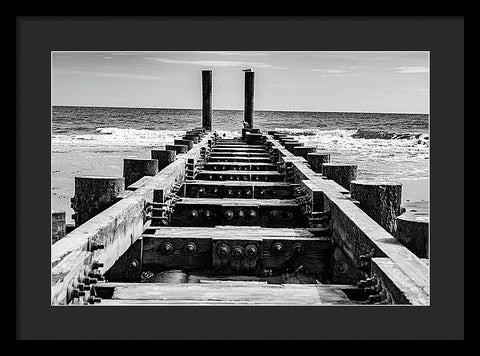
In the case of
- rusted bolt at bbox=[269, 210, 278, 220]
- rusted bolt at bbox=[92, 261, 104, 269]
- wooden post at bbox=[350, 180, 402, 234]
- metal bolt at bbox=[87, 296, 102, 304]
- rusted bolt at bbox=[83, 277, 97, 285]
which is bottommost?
metal bolt at bbox=[87, 296, 102, 304]

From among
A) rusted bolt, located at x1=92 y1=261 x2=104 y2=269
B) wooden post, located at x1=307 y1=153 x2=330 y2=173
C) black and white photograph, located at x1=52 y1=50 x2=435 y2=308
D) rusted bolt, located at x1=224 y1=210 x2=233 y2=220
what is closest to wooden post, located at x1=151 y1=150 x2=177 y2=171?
black and white photograph, located at x1=52 y1=50 x2=435 y2=308

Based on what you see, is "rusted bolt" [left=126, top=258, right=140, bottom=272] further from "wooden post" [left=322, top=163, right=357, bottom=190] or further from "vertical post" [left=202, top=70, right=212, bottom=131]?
"vertical post" [left=202, top=70, right=212, bottom=131]

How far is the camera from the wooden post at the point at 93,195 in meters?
4.93

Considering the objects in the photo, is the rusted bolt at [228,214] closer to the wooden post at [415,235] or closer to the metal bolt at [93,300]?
the wooden post at [415,235]

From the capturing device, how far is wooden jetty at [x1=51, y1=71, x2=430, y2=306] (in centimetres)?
333

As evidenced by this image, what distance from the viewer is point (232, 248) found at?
458cm

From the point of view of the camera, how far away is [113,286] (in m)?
3.65

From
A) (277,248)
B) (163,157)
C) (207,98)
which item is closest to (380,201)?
(277,248)

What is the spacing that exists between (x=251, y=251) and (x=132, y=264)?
852 millimetres

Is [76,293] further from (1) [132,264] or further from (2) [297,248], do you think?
(2) [297,248]

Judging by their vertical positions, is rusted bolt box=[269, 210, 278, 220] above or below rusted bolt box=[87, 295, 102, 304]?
above
